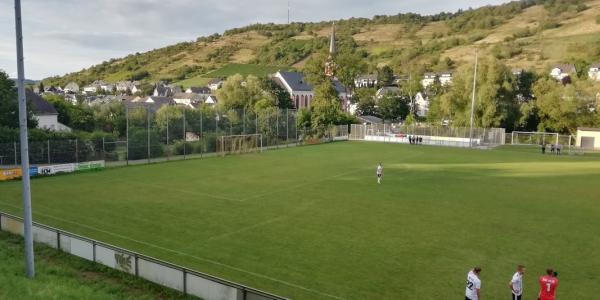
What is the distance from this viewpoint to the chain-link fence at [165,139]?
1464 inches

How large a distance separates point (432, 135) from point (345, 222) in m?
49.5

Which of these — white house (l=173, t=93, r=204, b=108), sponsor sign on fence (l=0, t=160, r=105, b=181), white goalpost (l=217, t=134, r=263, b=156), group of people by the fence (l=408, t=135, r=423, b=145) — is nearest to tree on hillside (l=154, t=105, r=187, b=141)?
white goalpost (l=217, t=134, r=263, b=156)

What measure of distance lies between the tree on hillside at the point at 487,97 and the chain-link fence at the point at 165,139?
3090 cm

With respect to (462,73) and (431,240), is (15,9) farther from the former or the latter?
(462,73)

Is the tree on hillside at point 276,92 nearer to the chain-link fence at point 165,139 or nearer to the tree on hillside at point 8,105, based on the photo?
the chain-link fence at point 165,139

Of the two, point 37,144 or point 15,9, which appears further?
point 37,144

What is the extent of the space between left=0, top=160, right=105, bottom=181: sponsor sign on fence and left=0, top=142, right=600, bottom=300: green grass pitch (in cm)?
207

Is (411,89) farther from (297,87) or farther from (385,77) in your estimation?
(385,77)

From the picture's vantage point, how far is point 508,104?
75375 mm

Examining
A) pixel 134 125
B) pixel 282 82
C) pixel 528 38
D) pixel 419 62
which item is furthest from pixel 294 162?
pixel 528 38

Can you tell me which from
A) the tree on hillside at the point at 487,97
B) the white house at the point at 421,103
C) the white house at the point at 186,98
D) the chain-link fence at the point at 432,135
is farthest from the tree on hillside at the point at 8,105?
the white house at the point at 421,103

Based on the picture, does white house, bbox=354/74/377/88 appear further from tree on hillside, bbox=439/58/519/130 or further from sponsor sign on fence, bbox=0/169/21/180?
sponsor sign on fence, bbox=0/169/21/180

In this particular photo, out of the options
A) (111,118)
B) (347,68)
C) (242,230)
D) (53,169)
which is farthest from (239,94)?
(242,230)

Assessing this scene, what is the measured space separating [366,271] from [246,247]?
16.4ft
